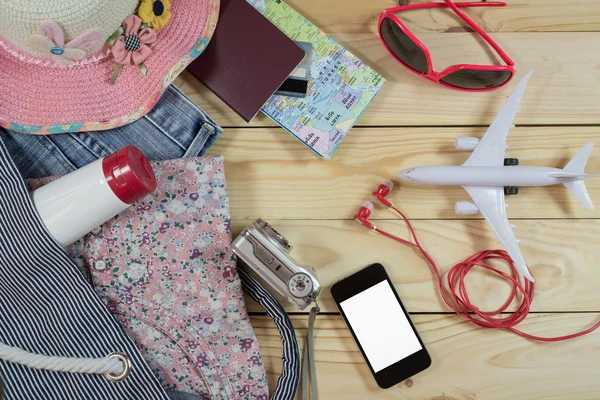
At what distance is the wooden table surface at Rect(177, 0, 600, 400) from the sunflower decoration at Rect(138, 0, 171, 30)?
135 millimetres

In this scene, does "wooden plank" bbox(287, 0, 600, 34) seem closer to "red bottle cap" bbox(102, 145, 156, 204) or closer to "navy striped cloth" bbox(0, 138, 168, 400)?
"red bottle cap" bbox(102, 145, 156, 204)

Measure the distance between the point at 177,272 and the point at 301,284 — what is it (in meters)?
0.15

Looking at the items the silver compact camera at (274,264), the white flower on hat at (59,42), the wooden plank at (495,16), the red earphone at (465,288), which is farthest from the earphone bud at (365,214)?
the white flower on hat at (59,42)

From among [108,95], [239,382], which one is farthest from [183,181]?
[239,382]

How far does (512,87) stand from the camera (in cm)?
73

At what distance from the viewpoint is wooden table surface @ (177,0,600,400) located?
2.36ft

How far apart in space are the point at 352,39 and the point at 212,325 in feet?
1.32

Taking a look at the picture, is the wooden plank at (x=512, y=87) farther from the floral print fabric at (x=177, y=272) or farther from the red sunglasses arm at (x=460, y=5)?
the floral print fabric at (x=177, y=272)

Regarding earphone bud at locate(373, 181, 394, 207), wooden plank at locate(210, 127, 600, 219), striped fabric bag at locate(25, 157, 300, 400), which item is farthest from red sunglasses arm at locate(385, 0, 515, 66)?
striped fabric bag at locate(25, 157, 300, 400)

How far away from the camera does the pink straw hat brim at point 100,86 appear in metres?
0.62

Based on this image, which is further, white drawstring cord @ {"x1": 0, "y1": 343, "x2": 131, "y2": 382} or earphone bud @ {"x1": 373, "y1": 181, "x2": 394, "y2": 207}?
earphone bud @ {"x1": 373, "y1": 181, "x2": 394, "y2": 207}

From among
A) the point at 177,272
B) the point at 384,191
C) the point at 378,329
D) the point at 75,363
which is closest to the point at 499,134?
the point at 384,191

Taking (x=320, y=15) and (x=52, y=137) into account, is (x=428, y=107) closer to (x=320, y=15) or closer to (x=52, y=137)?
(x=320, y=15)

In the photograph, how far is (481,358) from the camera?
0.72 meters
